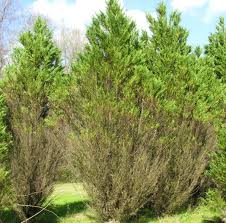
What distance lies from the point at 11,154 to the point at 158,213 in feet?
15.6

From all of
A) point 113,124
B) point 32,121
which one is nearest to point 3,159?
point 32,121

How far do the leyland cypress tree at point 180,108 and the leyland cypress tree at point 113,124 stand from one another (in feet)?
3.50

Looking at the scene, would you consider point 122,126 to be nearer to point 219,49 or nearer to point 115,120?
point 115,120

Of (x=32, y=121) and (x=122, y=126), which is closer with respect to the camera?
(x=122, y=126)

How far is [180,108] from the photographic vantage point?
12234 mm

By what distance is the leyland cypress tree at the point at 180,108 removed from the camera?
456 inches

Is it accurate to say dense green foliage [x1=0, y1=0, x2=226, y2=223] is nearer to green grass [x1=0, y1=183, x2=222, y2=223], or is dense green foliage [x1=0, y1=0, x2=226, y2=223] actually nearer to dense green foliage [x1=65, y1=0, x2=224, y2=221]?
dense green foliage [x1=65, y1=0, x2=224, y2=221]

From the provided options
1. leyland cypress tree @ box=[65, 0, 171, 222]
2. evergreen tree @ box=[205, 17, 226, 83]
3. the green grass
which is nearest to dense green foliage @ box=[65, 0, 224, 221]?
leyland cypress tree @ box=[65, 0, 171, 222]

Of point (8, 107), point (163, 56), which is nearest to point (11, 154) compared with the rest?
point (8, 107)

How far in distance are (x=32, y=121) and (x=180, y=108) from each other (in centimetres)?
467

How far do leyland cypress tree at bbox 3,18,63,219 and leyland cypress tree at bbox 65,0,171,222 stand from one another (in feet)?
6.35

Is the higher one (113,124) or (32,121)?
(32,121)

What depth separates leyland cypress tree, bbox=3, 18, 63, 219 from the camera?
439 inches

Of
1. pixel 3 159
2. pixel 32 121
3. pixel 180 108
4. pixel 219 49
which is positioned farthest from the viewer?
pixel 219 49
